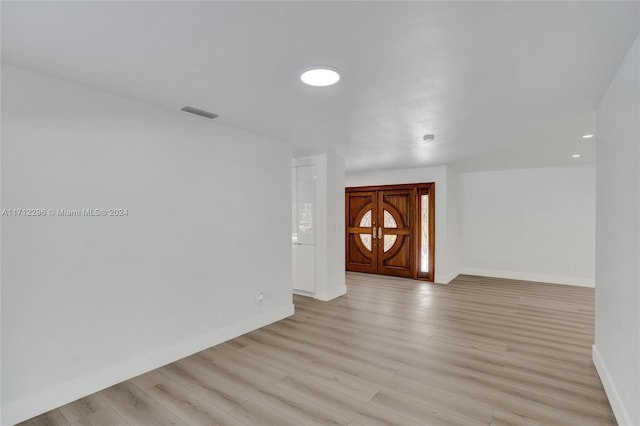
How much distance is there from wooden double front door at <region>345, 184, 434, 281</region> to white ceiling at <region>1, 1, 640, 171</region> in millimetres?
3482

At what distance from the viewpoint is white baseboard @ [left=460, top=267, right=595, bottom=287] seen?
5.99m

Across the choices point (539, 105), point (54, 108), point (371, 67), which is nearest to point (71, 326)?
point (54, 108)

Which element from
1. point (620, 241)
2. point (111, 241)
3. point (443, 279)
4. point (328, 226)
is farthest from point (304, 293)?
point (620, 241)

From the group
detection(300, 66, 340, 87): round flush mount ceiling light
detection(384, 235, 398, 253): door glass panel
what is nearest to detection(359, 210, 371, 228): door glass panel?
detection(384, 235, 398, 253): door glass panel

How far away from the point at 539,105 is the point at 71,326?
4.17 meters

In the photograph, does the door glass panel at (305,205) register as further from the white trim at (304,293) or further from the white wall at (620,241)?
the white wall at (620,241)

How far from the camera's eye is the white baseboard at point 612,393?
185 centimetres

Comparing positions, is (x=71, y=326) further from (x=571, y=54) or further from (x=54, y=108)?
(x=571, y=54)

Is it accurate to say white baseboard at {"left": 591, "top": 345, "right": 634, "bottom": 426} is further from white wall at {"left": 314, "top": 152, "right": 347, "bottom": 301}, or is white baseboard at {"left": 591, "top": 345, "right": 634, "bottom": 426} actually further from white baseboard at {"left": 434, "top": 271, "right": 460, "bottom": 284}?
white baseboard at {"left": 434, "top": 271, "right": 460, "bottom": 284}

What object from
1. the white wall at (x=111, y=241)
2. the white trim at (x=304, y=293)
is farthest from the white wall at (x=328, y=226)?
the white wall at (x=111, y=241)

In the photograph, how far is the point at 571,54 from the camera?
74.2 inches

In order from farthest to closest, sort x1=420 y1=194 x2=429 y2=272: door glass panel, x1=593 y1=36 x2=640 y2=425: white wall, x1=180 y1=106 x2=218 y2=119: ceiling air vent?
x1=420 y1=194 x2=429 y2=272: door glass panel < x1=180 y1=106 x2=218 y2=119: ceiling air vent < x1=593 y1=36 x2=640 y2=425: white wall

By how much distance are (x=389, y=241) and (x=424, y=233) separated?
0.80 metres

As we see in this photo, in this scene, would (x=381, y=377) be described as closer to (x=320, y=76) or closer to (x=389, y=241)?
(x=320, y=76)
